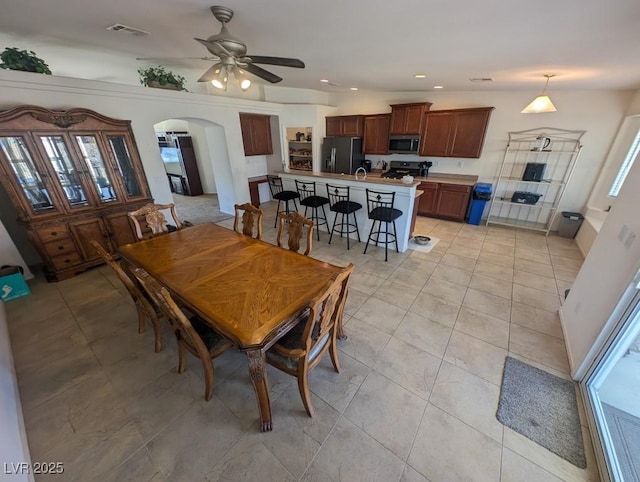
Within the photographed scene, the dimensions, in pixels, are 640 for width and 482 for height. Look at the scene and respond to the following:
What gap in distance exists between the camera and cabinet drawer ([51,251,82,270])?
311cm

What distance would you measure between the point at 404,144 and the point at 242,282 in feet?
17.4

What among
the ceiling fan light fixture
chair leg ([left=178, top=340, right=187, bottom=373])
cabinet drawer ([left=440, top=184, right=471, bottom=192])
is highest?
the ceiling fan light fixture

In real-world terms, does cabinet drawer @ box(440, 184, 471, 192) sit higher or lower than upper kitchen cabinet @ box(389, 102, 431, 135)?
lower

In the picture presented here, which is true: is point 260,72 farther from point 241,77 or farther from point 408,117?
point 408,117

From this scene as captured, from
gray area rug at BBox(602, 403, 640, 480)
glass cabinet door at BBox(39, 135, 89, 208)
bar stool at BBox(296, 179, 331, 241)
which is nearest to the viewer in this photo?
gray area rug at BBox(602, 403, 640, 480)

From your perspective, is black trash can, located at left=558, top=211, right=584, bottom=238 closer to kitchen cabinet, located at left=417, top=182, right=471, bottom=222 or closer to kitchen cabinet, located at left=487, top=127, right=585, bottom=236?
kitchen cabinet, located at left=487, top=127, right=585, bottom=236

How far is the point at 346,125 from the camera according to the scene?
20.2ft

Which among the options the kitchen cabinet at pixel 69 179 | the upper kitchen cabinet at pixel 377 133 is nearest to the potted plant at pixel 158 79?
the kitchen cabinet at pixel 69 179

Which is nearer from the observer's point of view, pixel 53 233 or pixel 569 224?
pixel 53 233

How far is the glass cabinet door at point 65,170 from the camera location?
9.44 feet

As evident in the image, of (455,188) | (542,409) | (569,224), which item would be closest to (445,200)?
(455,188)

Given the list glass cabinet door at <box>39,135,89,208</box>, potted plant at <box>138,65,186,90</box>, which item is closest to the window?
potted plant at <box>138,65,186,90</box>

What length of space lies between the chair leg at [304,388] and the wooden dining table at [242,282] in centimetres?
22

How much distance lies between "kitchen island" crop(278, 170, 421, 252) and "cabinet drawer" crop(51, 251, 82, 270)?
11.1 feet
